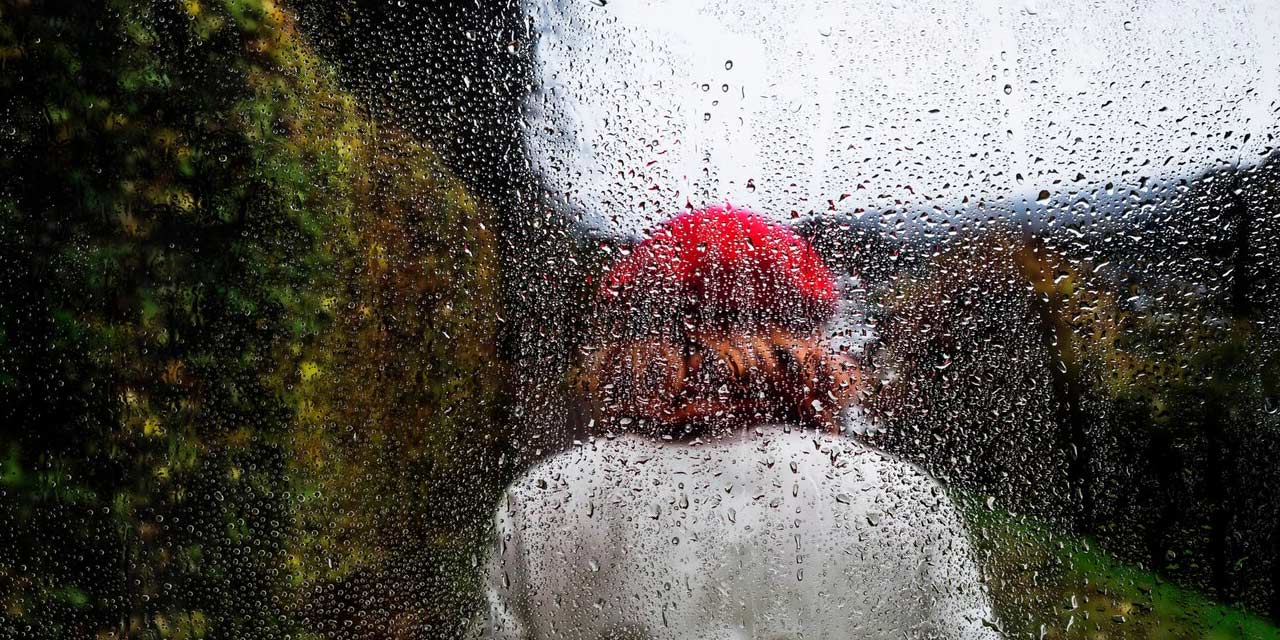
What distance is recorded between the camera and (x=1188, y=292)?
2.57 feet

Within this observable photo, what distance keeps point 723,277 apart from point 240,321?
1.88 feet

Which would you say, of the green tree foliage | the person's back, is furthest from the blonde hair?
the green tree foliage

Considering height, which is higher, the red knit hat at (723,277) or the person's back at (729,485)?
the red knit hat at (723,277)

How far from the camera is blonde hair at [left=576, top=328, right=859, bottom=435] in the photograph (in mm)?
816

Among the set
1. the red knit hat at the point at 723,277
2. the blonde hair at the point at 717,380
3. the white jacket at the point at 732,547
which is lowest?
the white jacket at the point at 732,547

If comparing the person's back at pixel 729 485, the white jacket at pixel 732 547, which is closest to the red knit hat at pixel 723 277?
the person's back at pixel 729 485

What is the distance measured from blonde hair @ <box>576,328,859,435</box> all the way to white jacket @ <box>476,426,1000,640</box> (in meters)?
0.03

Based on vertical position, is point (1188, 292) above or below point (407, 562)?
above

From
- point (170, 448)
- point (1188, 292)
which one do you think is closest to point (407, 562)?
point (170, 448)

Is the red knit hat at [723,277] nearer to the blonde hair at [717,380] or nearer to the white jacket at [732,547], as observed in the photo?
the blonde hair at [717,380]

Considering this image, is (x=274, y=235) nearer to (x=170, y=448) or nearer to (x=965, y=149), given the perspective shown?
(x=170, y=448)

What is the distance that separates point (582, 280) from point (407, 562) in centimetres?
39

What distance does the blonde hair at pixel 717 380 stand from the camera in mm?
816

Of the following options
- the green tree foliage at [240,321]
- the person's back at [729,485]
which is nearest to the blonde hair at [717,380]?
the person's back at [729,485]
